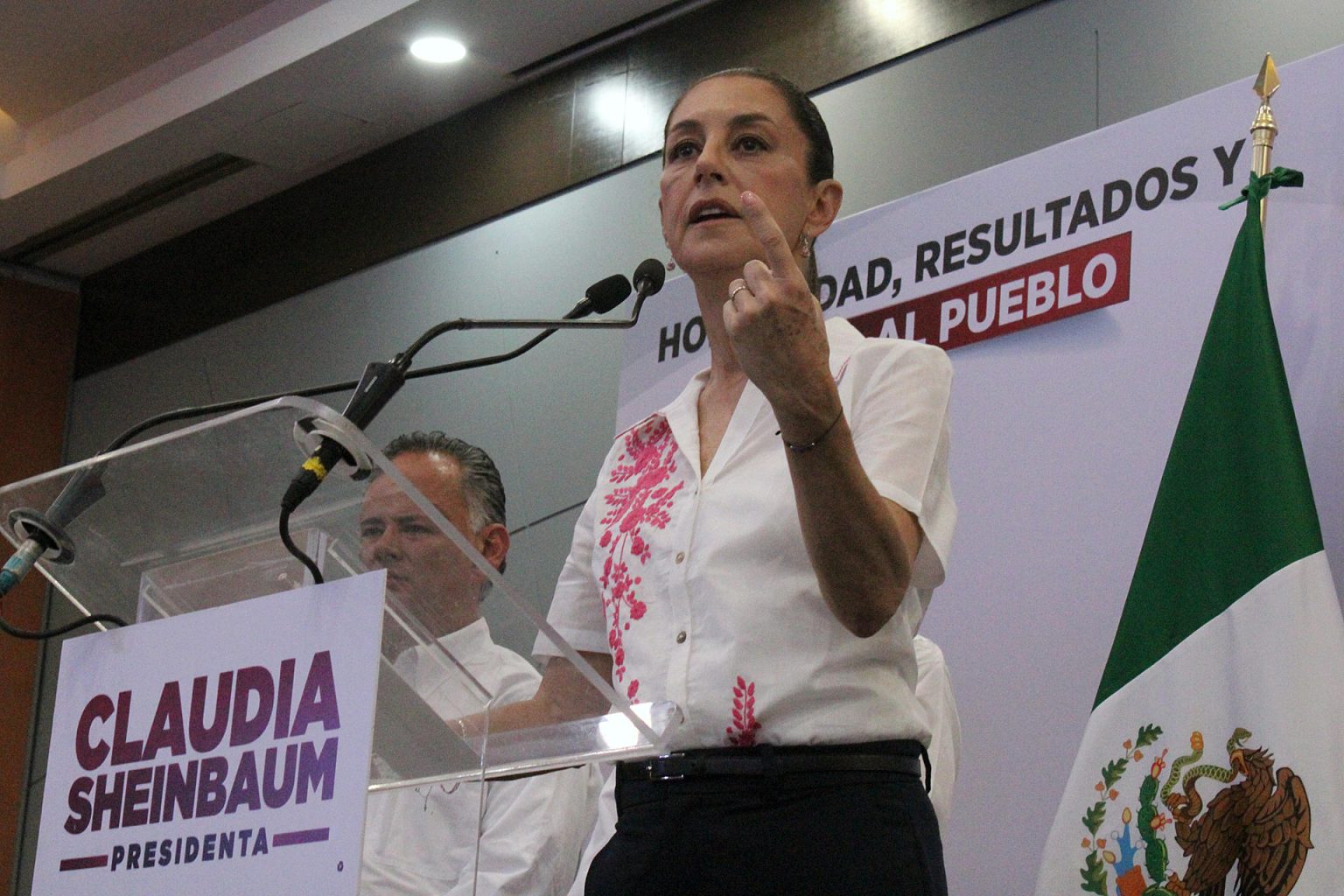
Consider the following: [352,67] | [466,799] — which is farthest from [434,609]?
[352,67]

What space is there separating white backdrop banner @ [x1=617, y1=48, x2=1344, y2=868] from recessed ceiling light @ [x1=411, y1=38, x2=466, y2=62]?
6.73ft

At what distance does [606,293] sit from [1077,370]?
43.3 inches

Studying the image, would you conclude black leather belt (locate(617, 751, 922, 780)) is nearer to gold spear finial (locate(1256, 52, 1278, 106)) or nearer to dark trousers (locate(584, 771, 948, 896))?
dark trousers (locate(584, 771, 948, 896))

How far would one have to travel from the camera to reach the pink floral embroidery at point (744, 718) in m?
1.44

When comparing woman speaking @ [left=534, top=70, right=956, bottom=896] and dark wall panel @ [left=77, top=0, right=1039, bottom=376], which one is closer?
woman speaking @ [left=534, top=70, right=956, bottom=896]

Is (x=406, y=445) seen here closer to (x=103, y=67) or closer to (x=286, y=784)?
(x=286, y=784)

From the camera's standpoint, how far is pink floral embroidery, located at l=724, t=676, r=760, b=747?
1.44 meters

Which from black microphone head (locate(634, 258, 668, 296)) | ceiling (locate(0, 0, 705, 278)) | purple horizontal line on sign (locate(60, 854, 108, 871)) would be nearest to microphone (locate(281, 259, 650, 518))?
black microphone head (locate(634, 258, 668, 296))

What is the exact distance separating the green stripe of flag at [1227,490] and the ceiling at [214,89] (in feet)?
7.90

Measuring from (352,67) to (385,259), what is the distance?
615 millimetres

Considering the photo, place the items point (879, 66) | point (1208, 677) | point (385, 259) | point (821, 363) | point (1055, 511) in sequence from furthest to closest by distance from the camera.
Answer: point (385, 259) < point (879, 66) < point (1055, 511) < point (1208, 677) < point (821, 363)

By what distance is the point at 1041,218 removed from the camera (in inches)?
109

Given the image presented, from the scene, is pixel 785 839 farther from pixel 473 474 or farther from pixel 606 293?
pixel 473 474

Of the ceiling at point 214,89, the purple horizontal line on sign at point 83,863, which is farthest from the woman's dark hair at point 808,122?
the ceiling at point 214,89
